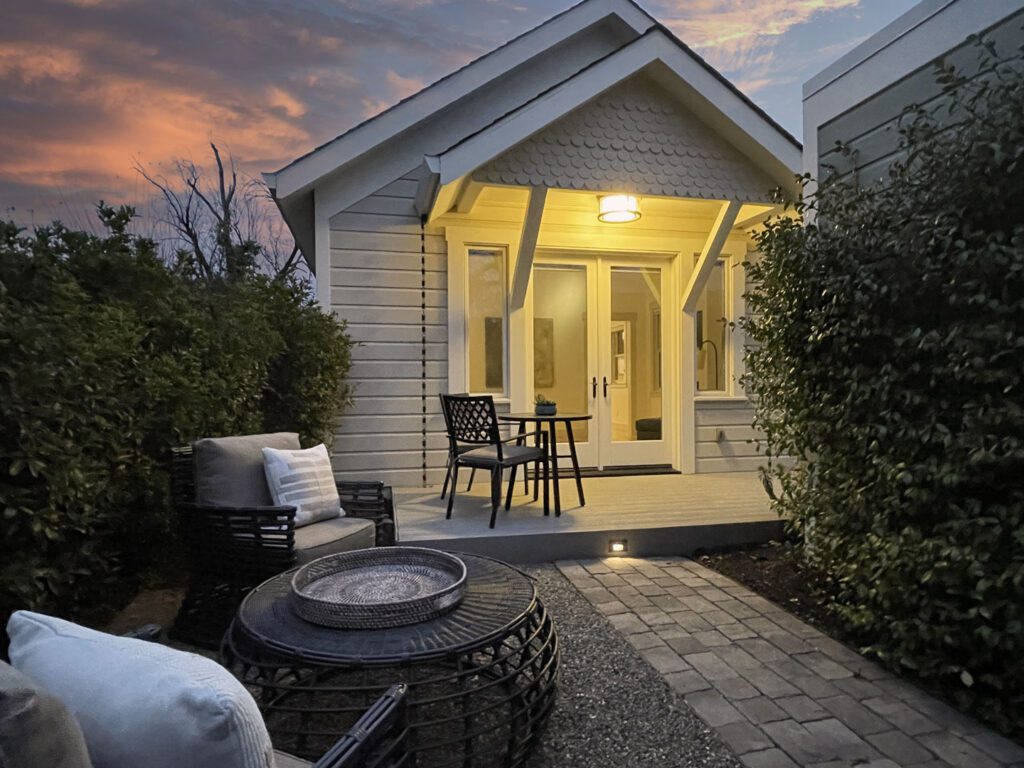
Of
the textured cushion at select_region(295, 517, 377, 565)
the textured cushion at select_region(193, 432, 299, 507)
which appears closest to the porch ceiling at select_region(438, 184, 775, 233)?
the textured cushion at select_region(193, 432, 299, 507)


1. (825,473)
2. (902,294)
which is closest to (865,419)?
(825,473)

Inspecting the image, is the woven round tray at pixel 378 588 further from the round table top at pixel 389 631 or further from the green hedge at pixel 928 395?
the green hedge at pixel 928 395

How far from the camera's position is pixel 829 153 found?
12.0 feet

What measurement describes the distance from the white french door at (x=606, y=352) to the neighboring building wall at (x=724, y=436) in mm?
366

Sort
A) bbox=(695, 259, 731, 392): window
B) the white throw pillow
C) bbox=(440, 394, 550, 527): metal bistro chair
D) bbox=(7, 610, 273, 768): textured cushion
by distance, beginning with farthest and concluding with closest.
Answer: bbox=(695, 259, 731, 392): window
bbox=(440, 394, 550, 527): metal bistro chair
the white throw pillow
bbox=(7, 610, 273, 768): textured cushion

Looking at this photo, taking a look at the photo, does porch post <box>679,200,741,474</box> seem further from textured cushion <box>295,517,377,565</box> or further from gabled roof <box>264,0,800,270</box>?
textured cushion <box>295,517,377,565</box>

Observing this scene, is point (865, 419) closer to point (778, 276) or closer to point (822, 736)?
point (778, 276)

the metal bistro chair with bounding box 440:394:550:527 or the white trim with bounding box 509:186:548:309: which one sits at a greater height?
the white trim with bounding box 509:186:548:309

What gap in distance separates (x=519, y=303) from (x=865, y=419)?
360 cm

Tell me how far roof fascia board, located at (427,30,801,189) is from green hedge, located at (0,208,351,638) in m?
2.04

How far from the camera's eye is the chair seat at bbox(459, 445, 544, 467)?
410 centimetres

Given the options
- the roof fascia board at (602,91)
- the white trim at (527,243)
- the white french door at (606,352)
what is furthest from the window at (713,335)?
the white trim at (527,243)

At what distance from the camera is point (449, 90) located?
18.4 feet

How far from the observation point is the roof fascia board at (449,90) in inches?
205
